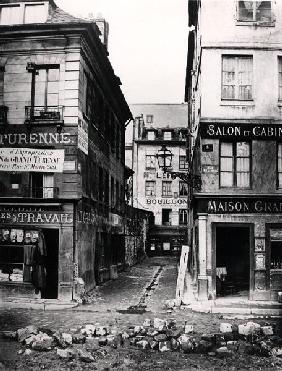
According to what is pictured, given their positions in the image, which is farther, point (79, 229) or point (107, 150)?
point (107, 150)

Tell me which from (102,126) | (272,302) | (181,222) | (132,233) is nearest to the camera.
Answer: (272,302)

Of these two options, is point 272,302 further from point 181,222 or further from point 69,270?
point 181,222

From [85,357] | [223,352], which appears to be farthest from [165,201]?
[85,357]

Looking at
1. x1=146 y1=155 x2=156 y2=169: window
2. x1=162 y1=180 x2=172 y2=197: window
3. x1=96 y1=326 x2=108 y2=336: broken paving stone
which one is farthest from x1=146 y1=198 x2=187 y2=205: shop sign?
x1=96 y1=326 x2=108 y2=336: broken paving stone

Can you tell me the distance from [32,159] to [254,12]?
9.43 metres

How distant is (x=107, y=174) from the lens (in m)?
24.8

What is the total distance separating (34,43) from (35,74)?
45.7 inches

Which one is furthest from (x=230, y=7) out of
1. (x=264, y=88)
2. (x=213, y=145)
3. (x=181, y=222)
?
(x=181, y=222)

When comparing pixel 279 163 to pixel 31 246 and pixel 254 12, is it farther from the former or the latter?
pixel 31 246

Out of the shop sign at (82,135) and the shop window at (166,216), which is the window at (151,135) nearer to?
the shop window at (166,216)

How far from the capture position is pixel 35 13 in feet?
57.8

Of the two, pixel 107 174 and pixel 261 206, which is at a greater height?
pixel 107 174

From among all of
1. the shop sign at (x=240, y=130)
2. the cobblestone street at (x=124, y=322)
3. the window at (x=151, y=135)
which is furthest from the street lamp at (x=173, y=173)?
the window at (x=151, y=135)

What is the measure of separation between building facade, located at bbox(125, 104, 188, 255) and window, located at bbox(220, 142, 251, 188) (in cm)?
3225
